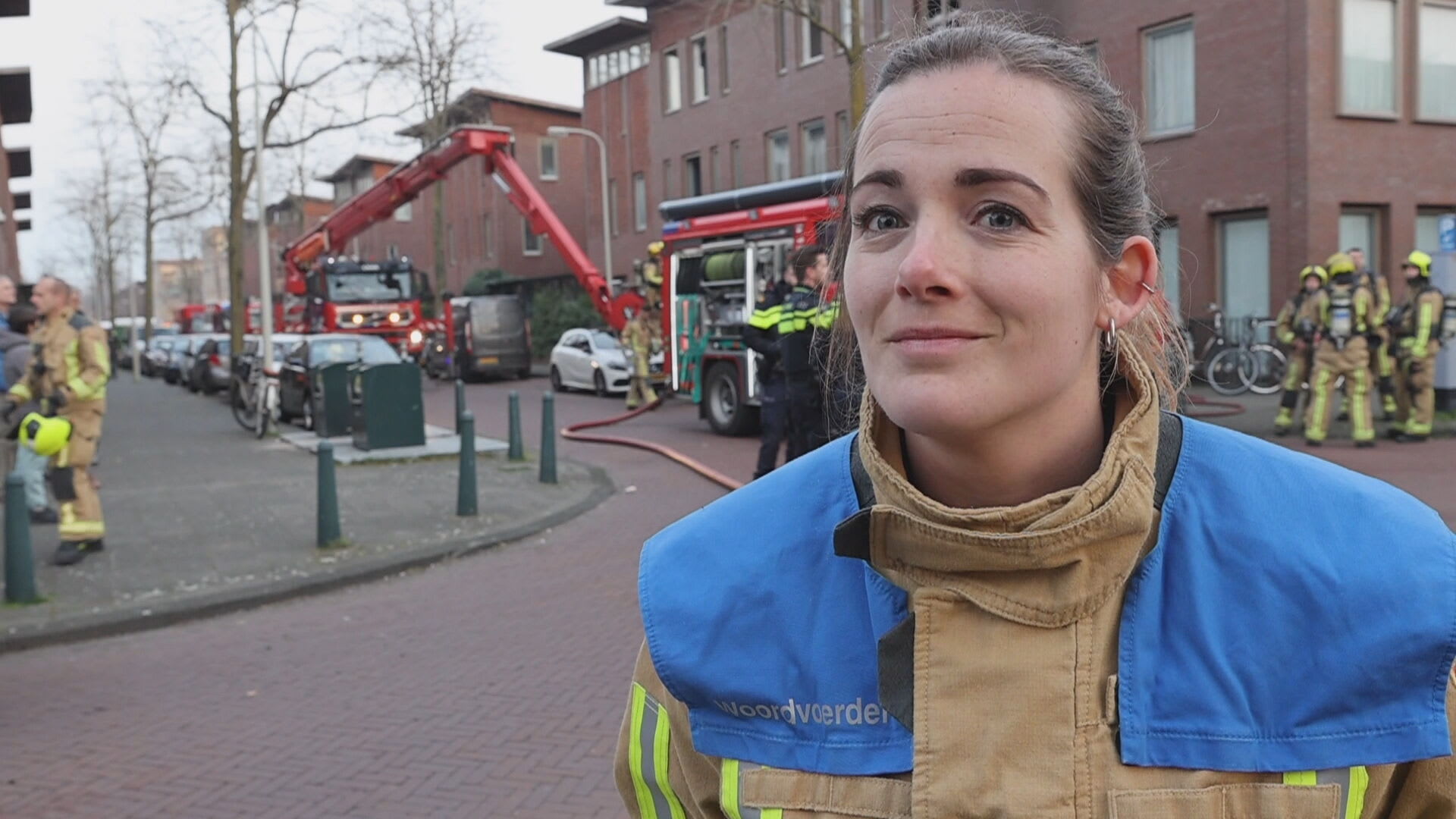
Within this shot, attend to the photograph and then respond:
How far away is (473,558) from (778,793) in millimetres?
8264

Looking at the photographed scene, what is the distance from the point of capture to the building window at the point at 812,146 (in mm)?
31266

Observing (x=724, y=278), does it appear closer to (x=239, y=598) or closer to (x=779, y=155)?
(x=239, y=598)

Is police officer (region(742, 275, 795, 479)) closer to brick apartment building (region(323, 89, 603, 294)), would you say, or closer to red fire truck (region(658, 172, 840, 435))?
red fire truck (region(658, 172, 840, 435))

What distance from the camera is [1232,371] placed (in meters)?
19.2

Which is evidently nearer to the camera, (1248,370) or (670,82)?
(1248,370)

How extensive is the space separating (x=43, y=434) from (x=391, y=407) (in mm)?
6773

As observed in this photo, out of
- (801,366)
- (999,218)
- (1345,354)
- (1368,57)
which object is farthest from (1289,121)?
(999,218)

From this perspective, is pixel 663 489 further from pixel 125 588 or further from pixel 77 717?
pixel 77 717

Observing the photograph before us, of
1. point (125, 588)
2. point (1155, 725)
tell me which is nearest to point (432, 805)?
point (1155, 725)

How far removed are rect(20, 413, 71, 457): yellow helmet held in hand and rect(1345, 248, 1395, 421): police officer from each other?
11.7m

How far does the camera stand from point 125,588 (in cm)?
822

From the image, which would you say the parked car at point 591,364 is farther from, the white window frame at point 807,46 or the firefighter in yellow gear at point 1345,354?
the firefighter in yellow gear at point 1345,354

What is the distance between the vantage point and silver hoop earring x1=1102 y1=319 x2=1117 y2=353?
60.6 inches

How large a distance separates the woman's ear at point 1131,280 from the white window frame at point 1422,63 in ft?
74.6
